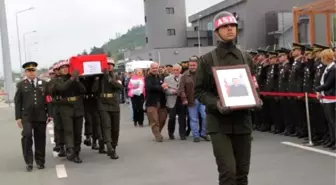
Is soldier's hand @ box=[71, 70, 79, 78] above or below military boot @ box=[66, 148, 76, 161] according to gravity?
Answer: above

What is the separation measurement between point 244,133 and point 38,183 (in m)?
4.70

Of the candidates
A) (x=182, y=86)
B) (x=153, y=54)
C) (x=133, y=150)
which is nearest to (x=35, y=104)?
(x=133, y=150)

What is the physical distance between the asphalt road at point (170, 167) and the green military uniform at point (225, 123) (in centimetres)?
256

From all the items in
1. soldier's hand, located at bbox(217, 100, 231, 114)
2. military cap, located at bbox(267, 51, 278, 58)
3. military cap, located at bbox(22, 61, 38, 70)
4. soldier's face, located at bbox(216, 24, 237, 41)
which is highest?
soldier's face, located at bbox(216, 24, 237, 41)

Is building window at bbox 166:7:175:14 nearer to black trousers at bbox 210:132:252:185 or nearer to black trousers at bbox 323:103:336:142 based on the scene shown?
black trousers at bbox 323:103:336:142

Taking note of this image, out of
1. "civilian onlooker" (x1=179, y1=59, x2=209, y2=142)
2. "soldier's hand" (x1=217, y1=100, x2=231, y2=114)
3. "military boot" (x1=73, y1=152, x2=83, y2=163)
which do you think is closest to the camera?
"soldier's hand" (x1=217, y1=100, x2=231, y2=114)

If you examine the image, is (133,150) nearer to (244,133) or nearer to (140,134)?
(140,134)

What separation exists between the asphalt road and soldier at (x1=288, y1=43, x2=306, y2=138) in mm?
456

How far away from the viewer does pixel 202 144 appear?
1227cm

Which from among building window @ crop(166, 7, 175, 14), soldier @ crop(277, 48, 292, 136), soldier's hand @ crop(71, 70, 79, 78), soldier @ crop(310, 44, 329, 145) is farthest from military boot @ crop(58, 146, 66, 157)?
building window @ crop(166, 7, 175, 14)

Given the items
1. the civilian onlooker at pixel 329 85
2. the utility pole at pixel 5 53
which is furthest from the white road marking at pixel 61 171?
the utility pole at pixel 5 53

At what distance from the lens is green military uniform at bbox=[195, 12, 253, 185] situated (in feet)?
16.6

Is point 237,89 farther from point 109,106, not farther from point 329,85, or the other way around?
point 109,106

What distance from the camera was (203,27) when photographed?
65875mm
